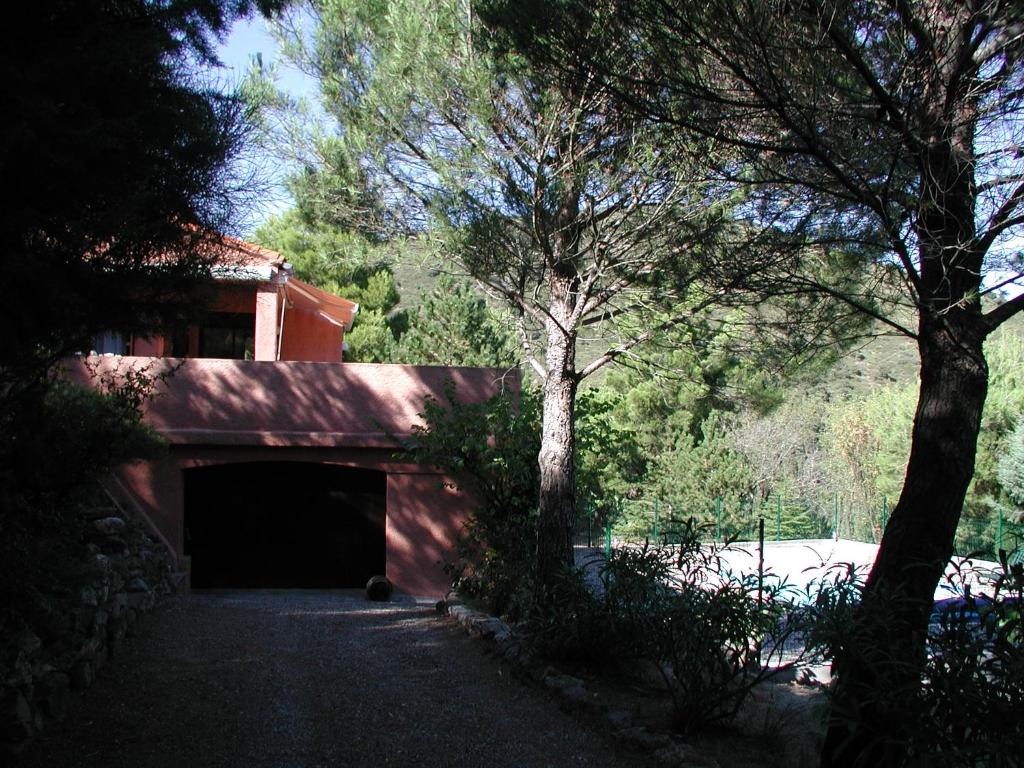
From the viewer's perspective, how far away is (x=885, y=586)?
4.97 m

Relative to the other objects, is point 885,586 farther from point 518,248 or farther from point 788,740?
point 518,248

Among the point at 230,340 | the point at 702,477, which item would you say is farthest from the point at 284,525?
the point at 702,477

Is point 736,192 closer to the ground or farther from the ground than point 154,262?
farther from the ground

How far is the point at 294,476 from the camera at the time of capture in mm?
15664

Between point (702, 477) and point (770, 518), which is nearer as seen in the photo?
point (770, 518)

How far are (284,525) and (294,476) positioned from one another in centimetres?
80

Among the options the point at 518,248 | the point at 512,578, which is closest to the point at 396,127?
the point at 518,248

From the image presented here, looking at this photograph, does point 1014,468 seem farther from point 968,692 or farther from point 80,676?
point 80,676

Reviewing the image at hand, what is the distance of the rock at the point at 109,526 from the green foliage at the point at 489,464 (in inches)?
154

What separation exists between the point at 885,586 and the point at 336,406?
1096 centimetres

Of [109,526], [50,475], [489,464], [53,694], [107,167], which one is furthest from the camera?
[489,464]

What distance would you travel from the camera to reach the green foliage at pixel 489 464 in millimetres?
12133

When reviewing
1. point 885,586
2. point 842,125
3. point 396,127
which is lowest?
point 885,586

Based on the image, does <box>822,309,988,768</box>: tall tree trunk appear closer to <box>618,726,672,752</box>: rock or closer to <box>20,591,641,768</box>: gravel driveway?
<box>618,726,672,752</box>: rock
